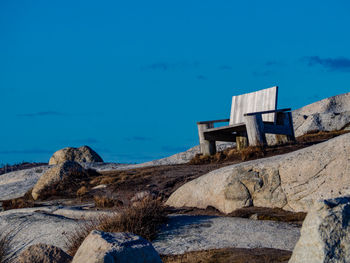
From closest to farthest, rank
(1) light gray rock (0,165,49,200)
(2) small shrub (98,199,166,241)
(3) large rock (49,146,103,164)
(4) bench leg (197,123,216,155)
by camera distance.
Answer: (2) small shrub (98,199,166,241), (4) bench leg (197,123,216,155), (1) light gray rock (0,165,49,200), (3) large rock (49,146,103,164)

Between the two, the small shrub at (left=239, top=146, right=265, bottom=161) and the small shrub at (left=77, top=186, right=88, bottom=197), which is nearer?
the small shrub at (left=239, top=146, right=265, bottom=161)

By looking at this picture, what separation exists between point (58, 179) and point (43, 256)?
394 inches

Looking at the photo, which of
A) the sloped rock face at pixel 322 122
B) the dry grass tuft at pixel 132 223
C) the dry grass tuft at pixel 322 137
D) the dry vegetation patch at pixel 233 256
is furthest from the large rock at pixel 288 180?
the sloped rock face at pixel 322 122

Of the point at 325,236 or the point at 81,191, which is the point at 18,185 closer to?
the point at 81,191

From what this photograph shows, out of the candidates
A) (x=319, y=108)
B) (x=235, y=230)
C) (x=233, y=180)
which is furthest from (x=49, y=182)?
(x=319, y=108)

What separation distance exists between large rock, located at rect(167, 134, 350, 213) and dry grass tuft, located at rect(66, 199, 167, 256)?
144 centimetres

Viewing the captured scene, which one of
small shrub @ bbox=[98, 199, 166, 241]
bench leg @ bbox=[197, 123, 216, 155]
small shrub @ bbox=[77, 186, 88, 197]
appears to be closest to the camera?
small shrub @ bbox=[98, 199, 166, 241]

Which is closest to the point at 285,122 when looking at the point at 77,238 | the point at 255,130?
the point at 255,130

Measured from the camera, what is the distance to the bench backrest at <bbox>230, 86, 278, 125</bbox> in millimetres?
13330

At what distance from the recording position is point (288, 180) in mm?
6824

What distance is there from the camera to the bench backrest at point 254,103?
13330 millimetres

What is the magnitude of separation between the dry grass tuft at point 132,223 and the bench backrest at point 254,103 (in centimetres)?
766

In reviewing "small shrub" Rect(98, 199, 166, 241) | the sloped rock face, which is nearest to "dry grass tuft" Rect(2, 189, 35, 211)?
"small shrub" Rect(98, 199, 166, 241)

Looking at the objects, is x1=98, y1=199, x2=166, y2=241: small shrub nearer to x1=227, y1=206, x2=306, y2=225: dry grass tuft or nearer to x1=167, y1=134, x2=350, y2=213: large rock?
x1=227, y1=206, x2=306, y2=225: dry grass tuft
